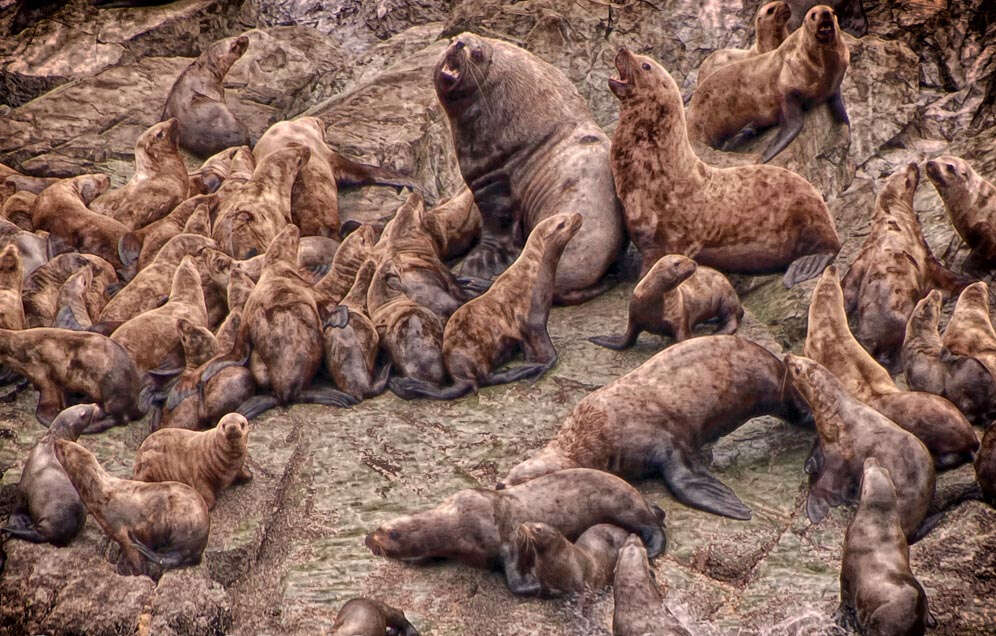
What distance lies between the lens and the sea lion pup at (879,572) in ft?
14.2

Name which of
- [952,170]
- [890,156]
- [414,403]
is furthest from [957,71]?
[414,403]

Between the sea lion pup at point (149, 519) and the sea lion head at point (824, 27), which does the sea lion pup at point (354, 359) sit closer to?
the sea lion pup at point (149, 519)

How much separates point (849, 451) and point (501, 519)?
158cm

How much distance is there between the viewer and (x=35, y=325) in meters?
7.42

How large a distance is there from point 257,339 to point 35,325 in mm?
1792

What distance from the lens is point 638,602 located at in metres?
4.49

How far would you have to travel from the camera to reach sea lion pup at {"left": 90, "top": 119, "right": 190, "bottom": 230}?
9.27m

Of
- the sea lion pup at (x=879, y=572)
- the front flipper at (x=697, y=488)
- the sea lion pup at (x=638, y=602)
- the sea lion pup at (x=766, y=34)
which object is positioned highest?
the sea lion pup at (x=766, y=34)

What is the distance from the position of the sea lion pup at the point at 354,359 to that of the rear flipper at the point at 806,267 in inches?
102

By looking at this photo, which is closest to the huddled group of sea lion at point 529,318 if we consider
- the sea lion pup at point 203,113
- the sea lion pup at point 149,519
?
the sea lion pup at point 149,519

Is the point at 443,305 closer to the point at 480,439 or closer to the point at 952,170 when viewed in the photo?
the point at 480,439

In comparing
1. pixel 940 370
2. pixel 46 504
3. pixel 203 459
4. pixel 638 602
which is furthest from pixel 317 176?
pixel 638 602

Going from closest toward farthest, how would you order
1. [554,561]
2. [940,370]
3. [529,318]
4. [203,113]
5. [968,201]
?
[554,561], [940,370], [529,318], [968,201], [203,113]

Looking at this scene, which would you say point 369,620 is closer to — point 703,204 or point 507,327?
point 507,327
